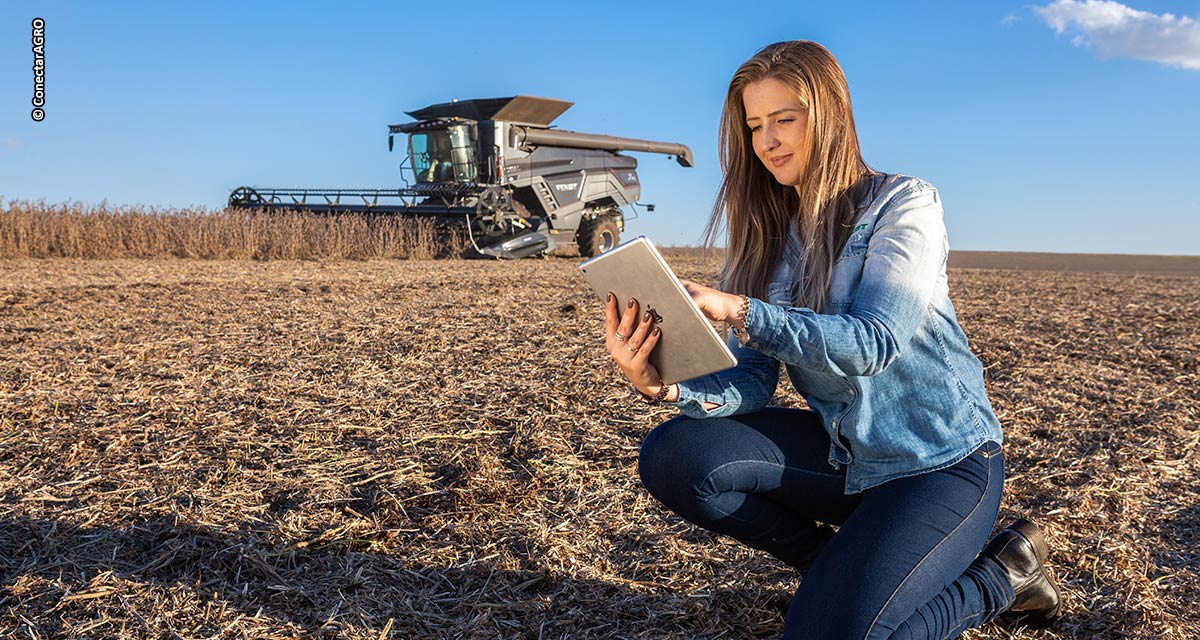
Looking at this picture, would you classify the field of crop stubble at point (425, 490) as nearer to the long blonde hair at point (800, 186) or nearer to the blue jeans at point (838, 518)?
the blue jeans at point (838, 518)

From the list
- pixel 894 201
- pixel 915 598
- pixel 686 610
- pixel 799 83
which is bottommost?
pixel 686 610

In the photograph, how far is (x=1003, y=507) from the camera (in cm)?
301

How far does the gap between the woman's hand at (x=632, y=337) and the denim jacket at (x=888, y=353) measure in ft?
0.71

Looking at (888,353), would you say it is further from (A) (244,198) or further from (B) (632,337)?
(A) (244,198)

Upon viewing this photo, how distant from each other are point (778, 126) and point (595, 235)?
1830cm

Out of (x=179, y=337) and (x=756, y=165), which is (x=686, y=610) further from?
(x=179, y=337)

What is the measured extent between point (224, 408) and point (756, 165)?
2.78 metres

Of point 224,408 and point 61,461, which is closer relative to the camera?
point 61,461

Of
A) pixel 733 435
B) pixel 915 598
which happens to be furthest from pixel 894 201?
pixel 915 598

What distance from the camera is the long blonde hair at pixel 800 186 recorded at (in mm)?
1872

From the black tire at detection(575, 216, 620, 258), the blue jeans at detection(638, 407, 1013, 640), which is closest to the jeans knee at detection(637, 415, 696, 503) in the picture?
the blue jeans at detection(638, 407, 1013, 640)

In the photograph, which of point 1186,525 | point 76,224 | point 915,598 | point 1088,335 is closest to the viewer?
point 915,598

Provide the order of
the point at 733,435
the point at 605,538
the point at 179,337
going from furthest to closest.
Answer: the point at 179,337, the point at 605,538, the point at 733,435

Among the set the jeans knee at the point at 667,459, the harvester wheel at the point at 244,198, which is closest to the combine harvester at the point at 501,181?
the harvester wheel at the point at 244,198
